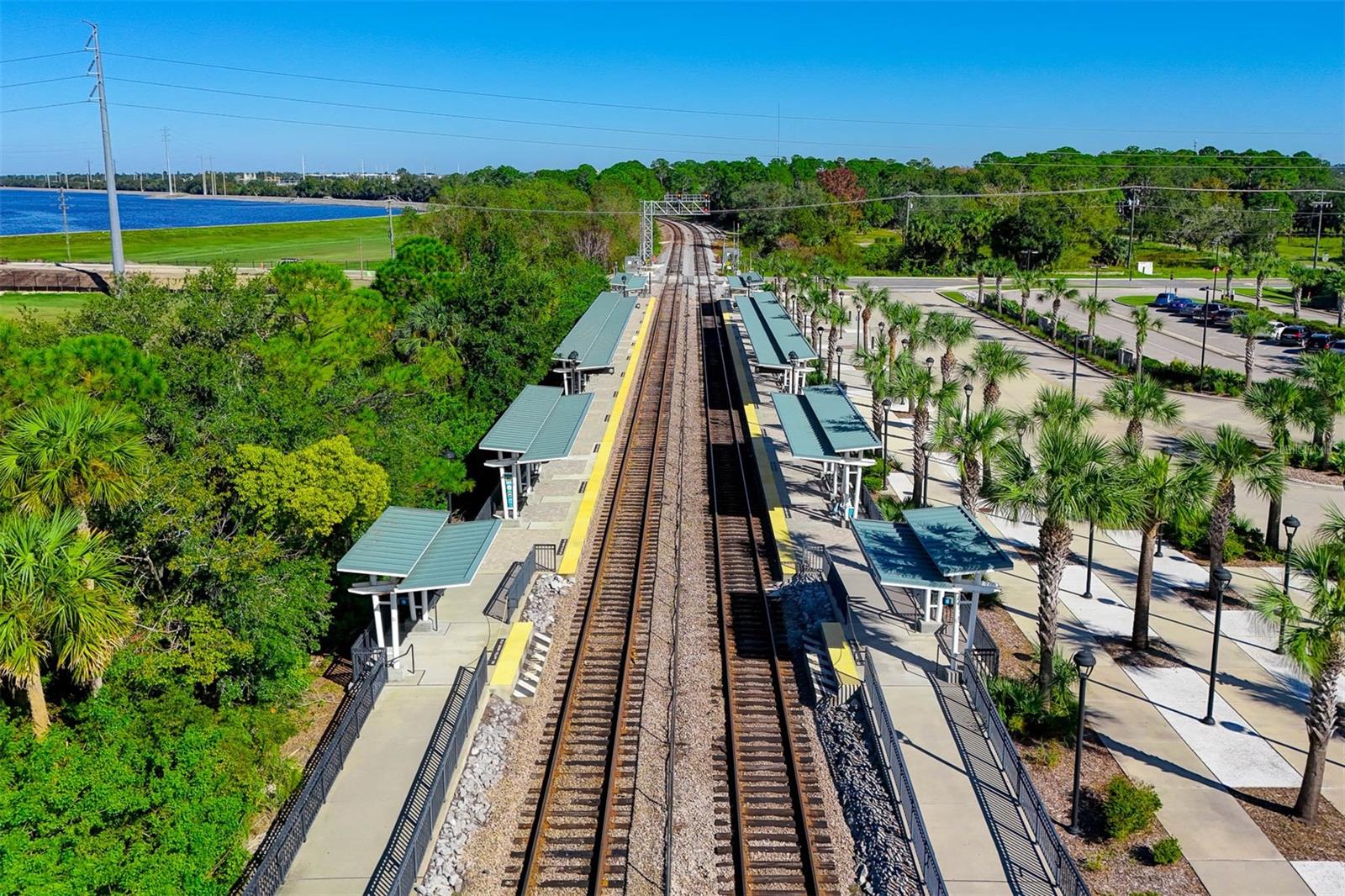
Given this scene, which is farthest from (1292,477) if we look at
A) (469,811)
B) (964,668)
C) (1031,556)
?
(469,811)

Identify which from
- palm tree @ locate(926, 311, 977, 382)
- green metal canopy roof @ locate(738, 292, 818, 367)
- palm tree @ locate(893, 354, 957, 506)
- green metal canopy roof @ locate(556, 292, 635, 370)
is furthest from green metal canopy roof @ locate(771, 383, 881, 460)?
green metal canopy roof @ locate(556, 292, 635, 370)

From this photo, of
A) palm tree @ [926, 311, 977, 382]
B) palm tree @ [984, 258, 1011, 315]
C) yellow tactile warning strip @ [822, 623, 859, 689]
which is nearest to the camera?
yellow tactile warning strip @ [822, 623, 859, 689]

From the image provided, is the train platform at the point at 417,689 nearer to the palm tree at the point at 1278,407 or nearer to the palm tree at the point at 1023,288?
the palm tree at the point at 1278,407

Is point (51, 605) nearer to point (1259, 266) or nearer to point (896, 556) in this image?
point (896, 556)

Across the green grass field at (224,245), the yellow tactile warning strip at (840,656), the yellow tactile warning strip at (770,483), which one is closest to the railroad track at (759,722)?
the yellow tactile warning strip at (770,483)

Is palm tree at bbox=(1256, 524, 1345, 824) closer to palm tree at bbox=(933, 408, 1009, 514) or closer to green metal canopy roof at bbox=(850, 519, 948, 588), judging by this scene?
green metal canopy roof at bbox=(850, 519, 948, 588)
